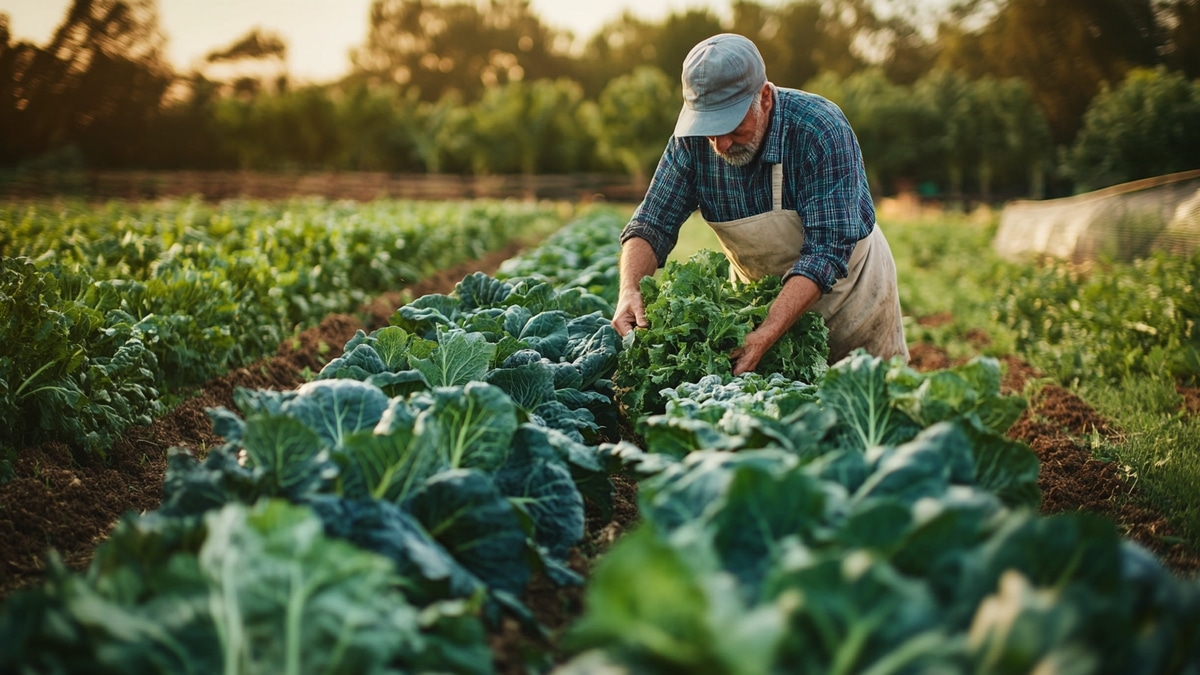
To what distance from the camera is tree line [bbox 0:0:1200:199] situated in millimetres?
12664

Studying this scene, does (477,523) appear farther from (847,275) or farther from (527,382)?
(847,275)

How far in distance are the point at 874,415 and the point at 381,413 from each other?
1640mm

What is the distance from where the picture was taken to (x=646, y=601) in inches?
53.2

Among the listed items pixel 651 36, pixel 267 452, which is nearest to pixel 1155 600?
pixel 267 452

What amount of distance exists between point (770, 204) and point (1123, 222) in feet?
22.7

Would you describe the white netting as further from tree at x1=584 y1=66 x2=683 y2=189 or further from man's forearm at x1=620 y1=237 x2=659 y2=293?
tree at x1=584 y1=66 x2=683 y2=189

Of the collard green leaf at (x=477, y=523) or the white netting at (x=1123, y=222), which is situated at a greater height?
the white netting at (x=1123, y=222)

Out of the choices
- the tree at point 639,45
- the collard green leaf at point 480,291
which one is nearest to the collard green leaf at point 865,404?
the collard green leaf at point 480,291

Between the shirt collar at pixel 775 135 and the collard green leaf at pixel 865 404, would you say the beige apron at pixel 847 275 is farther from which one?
the collard green leaf at pixel 865 404

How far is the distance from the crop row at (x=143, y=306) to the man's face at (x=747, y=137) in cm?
353

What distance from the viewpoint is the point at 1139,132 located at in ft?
37.5

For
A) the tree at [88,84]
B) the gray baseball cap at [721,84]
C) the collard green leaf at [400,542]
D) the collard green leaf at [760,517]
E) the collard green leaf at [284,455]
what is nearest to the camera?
the collard green leaf at [760,517]

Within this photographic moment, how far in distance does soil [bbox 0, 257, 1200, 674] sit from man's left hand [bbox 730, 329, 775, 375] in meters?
0.76

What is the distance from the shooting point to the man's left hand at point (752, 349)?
349cm
